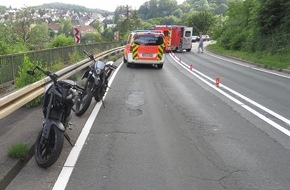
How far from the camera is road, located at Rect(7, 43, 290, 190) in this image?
473cm

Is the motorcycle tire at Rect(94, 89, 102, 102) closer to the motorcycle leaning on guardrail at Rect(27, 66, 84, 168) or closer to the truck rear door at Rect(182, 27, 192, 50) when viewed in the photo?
the motorcycle leaning on guardrail at Rect(27, 66, 84, 168)

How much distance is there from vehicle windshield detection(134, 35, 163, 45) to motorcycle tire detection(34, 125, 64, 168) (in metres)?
15.0

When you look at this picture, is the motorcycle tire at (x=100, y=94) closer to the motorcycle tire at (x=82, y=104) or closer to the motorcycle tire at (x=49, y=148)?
the motorcycle tire at (x=82, y=104)

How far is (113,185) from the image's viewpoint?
15.0 ft

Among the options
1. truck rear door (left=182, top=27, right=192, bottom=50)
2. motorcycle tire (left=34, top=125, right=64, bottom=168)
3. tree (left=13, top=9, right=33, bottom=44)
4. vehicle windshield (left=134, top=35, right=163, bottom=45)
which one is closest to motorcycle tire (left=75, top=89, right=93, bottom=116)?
motorcycle tire (left=34, top=125, right=64, bottom=168)

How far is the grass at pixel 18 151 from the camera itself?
199 inches

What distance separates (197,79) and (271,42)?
14341mm

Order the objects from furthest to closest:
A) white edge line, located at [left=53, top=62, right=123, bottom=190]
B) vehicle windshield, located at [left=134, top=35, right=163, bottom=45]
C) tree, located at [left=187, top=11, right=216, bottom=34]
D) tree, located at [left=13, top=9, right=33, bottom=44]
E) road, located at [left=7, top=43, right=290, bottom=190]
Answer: tree, located at [left=187, top=11, right=216, bottom=34]
tree, located at [left=13, top=9, right=33, bottom=44]
vehicle windshield, located at [left=134, top=35, right=163, bottom=45]
road, located at [left=7, top=43, right=290, bottom=190]
white edge line, located at [left=53, top=62, right=123, bottom=190]

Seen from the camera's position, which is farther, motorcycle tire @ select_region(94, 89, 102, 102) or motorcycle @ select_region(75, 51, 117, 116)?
motorcycle tire @ select_region(94, 89, 102, 102)

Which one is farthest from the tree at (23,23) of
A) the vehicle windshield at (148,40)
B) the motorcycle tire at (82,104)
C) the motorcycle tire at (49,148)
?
the motorcycle tire at (49,148)

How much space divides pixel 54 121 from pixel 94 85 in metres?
3.68

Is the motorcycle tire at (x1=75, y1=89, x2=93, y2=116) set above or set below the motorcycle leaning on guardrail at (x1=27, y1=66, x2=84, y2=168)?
below

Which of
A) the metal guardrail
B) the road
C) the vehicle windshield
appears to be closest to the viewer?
the road

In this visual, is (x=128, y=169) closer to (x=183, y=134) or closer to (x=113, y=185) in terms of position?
(x=113, y=185)
